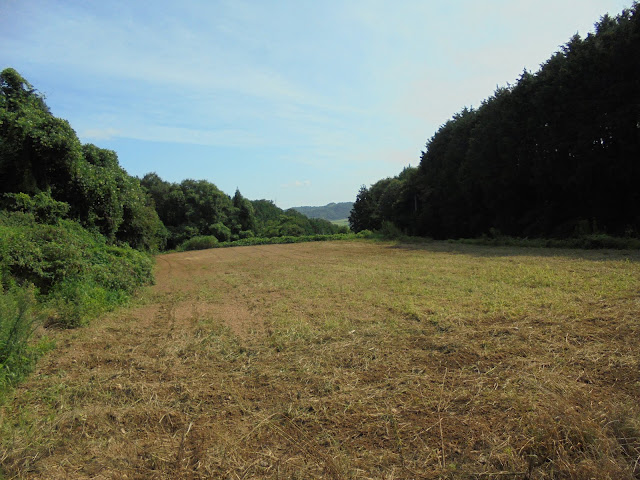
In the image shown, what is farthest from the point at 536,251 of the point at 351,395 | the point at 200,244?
the point at 200,244

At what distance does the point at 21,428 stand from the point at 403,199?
33835mm

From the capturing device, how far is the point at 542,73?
2003 centimetres

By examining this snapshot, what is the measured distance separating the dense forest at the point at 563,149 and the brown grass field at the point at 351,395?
12475 mm

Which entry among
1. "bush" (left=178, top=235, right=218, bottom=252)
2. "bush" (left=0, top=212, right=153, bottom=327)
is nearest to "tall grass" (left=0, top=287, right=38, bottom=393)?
"bush" (left=0, top=212, right=153, bottom=327)

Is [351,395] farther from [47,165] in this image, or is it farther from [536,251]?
[536,251]

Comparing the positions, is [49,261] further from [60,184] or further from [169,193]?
[169,193]

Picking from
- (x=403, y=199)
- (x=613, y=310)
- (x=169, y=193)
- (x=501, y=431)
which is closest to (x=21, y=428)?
(x=501, y=431)

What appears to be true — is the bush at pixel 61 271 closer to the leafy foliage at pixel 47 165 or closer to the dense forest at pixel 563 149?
the leafy foliage at pixel 47 165

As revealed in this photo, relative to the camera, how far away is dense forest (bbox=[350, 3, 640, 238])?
15.7 metres

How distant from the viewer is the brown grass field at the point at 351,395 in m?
2.35

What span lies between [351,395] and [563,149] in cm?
1998

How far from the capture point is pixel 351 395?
3.16m

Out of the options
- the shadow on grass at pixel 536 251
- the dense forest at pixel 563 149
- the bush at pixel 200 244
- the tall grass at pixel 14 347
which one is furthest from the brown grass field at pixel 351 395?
the bush at pixel 200 244

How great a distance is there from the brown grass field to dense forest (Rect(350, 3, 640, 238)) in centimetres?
1248
